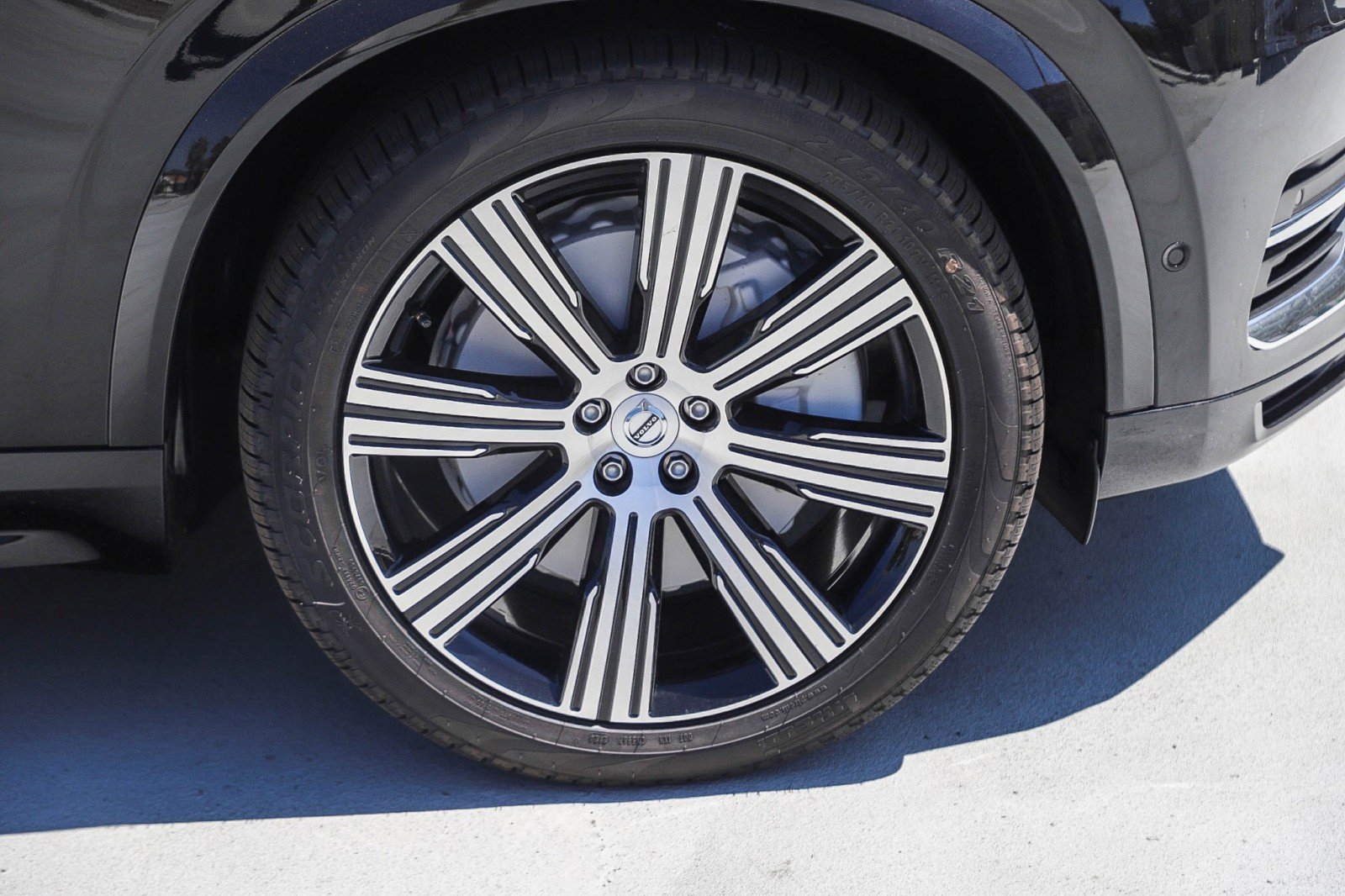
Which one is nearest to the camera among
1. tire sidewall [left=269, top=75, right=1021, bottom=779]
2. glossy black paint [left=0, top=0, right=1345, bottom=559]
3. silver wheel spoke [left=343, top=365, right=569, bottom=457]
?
glossy black paint [left=0, top=0, right=1345, bottom=559]

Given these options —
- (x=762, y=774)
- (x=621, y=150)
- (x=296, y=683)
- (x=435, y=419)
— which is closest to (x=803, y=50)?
(x=621, y=150)

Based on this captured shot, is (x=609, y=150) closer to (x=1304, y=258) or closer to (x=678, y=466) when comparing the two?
(x=678, y=466)

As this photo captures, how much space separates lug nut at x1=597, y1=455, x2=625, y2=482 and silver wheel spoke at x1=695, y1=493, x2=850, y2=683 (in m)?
0.13

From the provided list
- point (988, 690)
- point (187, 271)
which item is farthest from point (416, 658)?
point (988, 690)

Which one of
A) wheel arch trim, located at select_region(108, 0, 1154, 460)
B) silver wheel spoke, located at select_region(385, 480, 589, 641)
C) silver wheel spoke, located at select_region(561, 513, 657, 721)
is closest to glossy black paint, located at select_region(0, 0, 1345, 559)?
wheel arch trim, located at select_region(108, 0, 1154, 460)

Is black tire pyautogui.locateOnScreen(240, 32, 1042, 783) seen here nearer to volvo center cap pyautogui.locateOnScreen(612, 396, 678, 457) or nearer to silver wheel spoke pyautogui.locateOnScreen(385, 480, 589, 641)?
silver wheel spoke pyautogui.locateOnScreen(385, 480, 589, 641)

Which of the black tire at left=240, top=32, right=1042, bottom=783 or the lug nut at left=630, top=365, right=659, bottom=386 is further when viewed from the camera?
the lug nut at left=630, top=365, right=659, bottom=386

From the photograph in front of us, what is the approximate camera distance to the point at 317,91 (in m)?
1.43

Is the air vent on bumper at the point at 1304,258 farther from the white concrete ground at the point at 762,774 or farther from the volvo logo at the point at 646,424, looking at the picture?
the volvo logo at the point at 646,424

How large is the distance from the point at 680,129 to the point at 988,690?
1025mm

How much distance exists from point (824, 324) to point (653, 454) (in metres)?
0.28

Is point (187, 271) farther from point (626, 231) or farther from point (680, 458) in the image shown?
point (680, 458)

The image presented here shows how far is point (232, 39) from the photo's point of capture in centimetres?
136

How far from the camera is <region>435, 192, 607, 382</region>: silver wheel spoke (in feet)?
4.96
